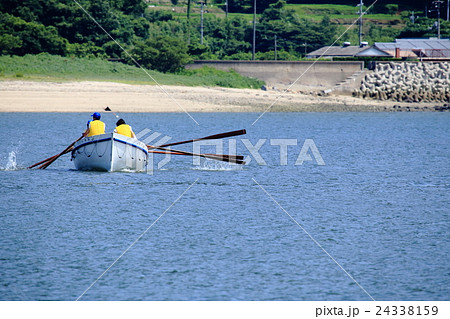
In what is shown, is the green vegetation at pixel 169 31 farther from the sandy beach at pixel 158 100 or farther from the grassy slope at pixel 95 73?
the sandy beach at pixel 158 100

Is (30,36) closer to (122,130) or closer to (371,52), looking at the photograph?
(371,52)

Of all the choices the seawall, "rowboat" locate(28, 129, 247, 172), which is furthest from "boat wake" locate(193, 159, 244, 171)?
the seawall

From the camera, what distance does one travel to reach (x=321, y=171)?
2892cm

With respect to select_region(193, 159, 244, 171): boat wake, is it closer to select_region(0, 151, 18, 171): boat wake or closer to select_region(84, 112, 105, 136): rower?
select_region(84, 112, 105, 136): rower

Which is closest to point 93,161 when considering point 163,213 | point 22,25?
point 163,213

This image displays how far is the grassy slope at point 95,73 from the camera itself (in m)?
55.1

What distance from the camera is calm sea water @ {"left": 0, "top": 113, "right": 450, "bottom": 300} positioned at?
13688mm

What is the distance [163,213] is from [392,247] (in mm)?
6506

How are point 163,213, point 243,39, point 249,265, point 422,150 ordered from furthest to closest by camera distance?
point 243,39 < point 422,150 < point 163,213 < point 249,265

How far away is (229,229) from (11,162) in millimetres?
14006

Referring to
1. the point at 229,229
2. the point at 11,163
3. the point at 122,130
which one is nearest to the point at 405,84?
the point at 11,163

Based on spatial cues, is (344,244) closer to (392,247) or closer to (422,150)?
(392,247)

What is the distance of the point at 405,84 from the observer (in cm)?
6750
